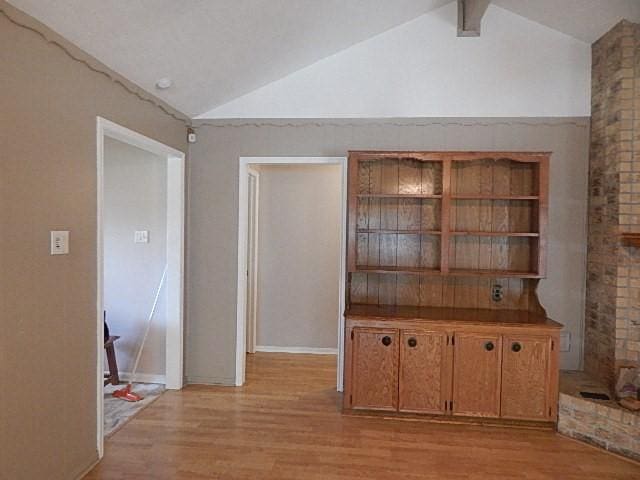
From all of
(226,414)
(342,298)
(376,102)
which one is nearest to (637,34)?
(376,102)

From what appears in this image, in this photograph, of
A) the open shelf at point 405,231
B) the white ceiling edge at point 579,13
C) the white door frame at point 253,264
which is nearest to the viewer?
the white ceiling edge at point 579,13

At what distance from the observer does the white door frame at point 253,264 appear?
491 cm

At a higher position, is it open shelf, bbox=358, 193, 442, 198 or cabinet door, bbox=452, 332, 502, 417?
open shelf, bbox=358, 193, 442, 198

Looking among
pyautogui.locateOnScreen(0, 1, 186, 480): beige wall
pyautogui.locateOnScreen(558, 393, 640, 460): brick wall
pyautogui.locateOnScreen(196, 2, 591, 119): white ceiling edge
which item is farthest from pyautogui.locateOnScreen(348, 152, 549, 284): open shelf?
pyautogui.locateOnScreen(0, 1, 186, 480): beige wall

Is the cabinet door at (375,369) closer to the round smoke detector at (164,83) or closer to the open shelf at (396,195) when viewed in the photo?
the open shelf at (396,195)

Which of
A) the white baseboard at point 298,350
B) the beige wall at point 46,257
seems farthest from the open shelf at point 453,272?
the beige wall at point 46,257

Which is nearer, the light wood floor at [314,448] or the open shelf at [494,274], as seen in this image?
the light wood floor at [314,448]

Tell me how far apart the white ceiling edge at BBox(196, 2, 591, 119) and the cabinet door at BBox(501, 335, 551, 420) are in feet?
6.19

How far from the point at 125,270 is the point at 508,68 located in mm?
3763

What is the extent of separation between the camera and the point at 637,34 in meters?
3.33

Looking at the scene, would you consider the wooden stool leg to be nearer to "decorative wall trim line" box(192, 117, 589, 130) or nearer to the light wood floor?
the light wood floor

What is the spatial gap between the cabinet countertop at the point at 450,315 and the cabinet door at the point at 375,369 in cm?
12

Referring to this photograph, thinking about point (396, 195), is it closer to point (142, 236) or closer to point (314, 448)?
point (314, 448)

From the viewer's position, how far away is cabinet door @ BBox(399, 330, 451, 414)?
338 centimetres
